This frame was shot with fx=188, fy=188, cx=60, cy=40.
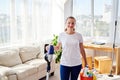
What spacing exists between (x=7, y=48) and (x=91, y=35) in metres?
2.67

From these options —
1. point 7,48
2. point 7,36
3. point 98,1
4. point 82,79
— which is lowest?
point 82,79

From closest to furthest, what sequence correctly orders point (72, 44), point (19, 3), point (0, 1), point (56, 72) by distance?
point (72, 44) → point (0, 1) → point (19, 3) → point (56, 72)

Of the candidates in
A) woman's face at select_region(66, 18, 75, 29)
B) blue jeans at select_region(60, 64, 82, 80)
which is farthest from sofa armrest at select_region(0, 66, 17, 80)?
woman's face at select_region(66, 18, 75, 29)

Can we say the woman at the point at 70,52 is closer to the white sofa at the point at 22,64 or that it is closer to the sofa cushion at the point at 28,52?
the white sofa at the point at 22,64

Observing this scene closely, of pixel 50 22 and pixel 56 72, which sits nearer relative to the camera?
pixel 56 72

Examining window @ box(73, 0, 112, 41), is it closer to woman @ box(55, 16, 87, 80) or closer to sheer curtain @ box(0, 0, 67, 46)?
sheer curtain @ box(0, 0, 67, 46)

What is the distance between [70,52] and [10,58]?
190cm

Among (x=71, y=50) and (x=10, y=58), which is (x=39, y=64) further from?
(x=71, y=50)

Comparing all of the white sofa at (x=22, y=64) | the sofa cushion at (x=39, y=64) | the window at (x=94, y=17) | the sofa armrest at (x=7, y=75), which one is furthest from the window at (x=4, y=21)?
the window at (x=94, y=17)

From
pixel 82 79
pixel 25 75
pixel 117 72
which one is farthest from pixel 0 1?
pixel 117 72

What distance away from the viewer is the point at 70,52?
8.54 ft

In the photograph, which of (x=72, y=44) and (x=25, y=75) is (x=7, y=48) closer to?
(x=25, y=75)

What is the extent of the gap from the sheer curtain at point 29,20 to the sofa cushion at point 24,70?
2.85ft

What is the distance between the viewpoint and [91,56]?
18.1ft
